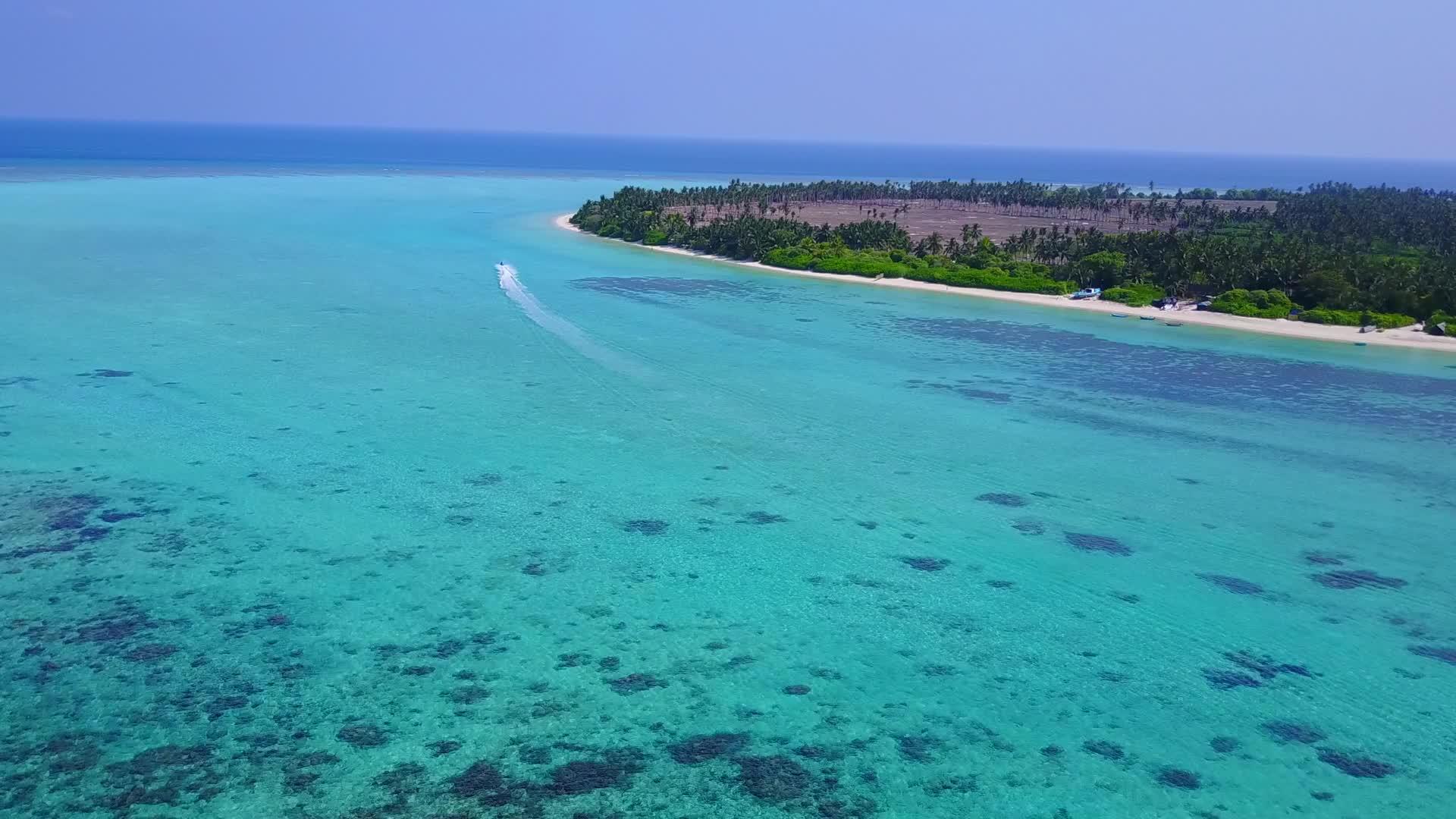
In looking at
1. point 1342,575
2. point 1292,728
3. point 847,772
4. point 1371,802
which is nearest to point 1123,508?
point 1342,575

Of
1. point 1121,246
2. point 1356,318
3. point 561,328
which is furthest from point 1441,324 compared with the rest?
point 561,328

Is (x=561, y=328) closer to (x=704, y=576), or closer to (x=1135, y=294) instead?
(x=704, y=576)

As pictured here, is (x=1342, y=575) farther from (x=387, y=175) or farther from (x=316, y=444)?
(x=387, y=175)

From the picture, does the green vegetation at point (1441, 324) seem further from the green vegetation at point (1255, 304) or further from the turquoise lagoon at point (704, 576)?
the turquoise lagoon at point (704, 576)

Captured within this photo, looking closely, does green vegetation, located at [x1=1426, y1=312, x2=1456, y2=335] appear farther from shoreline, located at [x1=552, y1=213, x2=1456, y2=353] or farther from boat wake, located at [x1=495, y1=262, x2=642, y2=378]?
boat wake, located at [x1=495, y1=262, x2=642, y2=378]

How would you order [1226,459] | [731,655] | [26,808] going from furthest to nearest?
[1226,459], [731,655], [26,808]

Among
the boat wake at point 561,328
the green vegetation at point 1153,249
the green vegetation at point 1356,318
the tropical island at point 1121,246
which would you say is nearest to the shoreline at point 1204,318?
the green vegetation at point 1356,318
